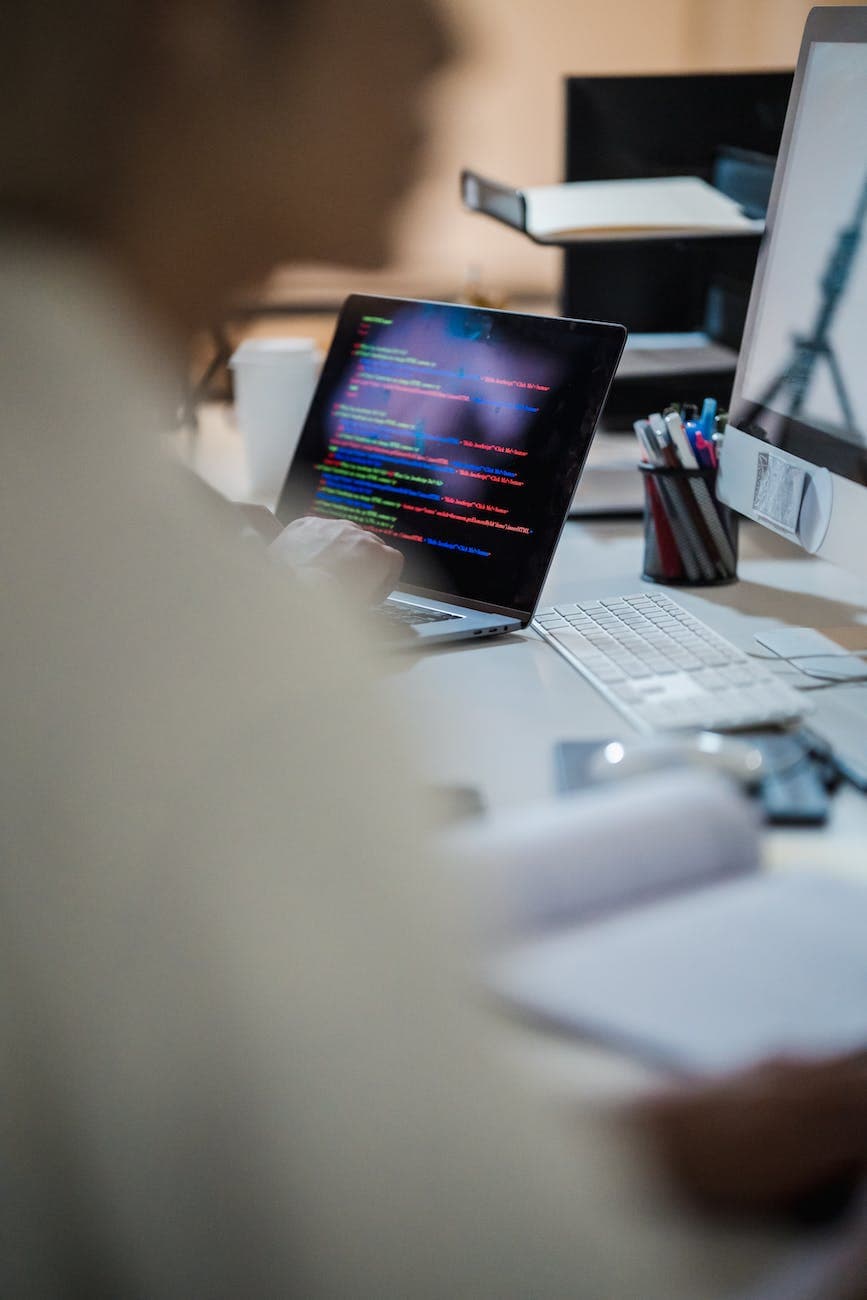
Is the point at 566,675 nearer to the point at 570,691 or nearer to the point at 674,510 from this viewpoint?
the point at 570,691

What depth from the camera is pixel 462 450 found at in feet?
3.84

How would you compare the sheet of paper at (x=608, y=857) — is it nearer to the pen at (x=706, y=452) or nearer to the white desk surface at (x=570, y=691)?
the white desk surface at (x=570, y=691)

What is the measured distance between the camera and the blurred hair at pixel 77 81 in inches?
9.8

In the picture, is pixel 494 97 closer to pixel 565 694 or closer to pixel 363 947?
pixel 363 947

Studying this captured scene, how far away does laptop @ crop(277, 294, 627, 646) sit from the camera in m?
1.12

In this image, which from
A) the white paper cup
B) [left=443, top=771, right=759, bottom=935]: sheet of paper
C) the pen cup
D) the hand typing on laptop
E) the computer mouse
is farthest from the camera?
the white paper cup

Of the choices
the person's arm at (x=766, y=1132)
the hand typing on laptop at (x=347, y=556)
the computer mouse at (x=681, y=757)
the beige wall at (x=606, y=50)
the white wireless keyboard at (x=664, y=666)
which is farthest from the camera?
the beige wall at (x=606, y=50)

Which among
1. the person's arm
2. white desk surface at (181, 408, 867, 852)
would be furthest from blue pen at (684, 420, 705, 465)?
the person's arm

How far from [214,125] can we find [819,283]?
872mm

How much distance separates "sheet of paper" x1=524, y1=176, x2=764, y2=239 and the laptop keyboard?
25.3 inches

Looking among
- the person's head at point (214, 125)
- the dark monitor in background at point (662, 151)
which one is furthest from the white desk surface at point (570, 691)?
the dark monitor in background at point (662, 151)

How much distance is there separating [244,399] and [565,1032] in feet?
3.57

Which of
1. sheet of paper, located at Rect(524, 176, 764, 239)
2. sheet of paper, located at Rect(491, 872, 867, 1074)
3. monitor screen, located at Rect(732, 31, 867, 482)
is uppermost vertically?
monitor screen, located at Rect(732, 31, 867, 482)

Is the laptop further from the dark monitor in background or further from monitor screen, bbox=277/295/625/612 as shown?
the dark monitor in background
